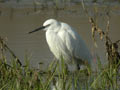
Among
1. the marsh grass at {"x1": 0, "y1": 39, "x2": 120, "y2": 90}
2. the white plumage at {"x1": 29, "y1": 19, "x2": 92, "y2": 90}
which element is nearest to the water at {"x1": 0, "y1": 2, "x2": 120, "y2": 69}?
the white plumage at {"x1": 29, "y1": 19, "x2": 92, "y2": 90}

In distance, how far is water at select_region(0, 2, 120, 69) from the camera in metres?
8.66

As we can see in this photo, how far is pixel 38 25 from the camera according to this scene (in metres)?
11.8

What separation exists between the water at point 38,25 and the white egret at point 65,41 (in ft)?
0.85

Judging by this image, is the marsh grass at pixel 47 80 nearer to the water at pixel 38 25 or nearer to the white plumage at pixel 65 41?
the white plumage at pixel 65 41

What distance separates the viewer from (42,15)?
13.3 meters

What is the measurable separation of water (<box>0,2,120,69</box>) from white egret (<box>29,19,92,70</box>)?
0.85ft

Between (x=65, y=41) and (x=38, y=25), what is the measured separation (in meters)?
4.32

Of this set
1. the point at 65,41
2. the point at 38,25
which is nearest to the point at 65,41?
the point at 65,41

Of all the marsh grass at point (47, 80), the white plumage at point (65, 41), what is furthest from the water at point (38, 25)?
the marsh grass at point (47, 80)

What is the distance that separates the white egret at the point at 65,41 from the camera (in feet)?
24.5

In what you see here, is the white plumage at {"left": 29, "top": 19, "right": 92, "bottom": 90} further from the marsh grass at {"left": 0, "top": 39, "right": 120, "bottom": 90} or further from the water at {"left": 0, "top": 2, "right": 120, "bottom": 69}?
the marsh grass at {"left": 0, "top": 39, "right": 120, "bottom": 90}

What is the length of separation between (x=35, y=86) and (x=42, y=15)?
8543mm

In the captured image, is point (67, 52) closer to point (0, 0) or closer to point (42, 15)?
point (42, 15)

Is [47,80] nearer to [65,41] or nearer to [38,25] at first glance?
[65,41]
